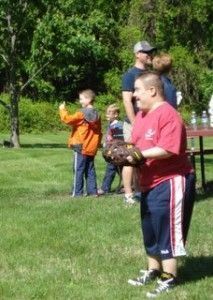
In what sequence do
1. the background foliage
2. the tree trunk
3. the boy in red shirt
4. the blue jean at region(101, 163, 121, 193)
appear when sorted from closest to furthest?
the boy in red shirt, the blue jean at region(101, 163, 121, 193), the tree trunk, the background foliage

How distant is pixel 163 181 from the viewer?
618cm

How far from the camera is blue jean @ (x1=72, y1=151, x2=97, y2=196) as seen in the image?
12047mm

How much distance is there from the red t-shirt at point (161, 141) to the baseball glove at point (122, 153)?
0.46 ft

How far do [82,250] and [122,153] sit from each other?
6.55 ft

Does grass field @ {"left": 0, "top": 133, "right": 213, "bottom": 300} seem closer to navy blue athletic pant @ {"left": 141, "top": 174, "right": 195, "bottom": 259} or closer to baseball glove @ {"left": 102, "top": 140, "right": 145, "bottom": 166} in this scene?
navy blue athletic pant @ {"left": 141, "top": 174, "right": 195, "bottom": 259}

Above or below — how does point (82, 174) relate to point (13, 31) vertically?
below

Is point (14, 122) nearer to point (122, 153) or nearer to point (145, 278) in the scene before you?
point (145, 278)

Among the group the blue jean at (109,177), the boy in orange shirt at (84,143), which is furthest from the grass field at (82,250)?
the blue jean at (109,177)

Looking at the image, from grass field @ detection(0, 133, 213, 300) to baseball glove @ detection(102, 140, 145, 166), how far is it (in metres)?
1.05

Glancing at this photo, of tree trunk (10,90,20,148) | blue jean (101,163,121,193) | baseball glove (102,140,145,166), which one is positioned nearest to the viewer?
baseball glove (102,140,145,166)

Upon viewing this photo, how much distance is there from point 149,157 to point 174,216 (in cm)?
52

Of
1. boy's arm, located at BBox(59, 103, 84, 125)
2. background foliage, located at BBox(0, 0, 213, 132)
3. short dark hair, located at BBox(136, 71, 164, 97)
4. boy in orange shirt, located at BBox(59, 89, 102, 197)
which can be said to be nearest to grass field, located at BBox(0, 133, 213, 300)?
boy in orange shirt, located at BBox(59, 89, 102, 197)

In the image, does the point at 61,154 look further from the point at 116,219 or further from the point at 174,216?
the point at 174,216

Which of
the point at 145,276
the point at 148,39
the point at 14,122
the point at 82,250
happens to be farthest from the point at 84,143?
the point at 148,39
